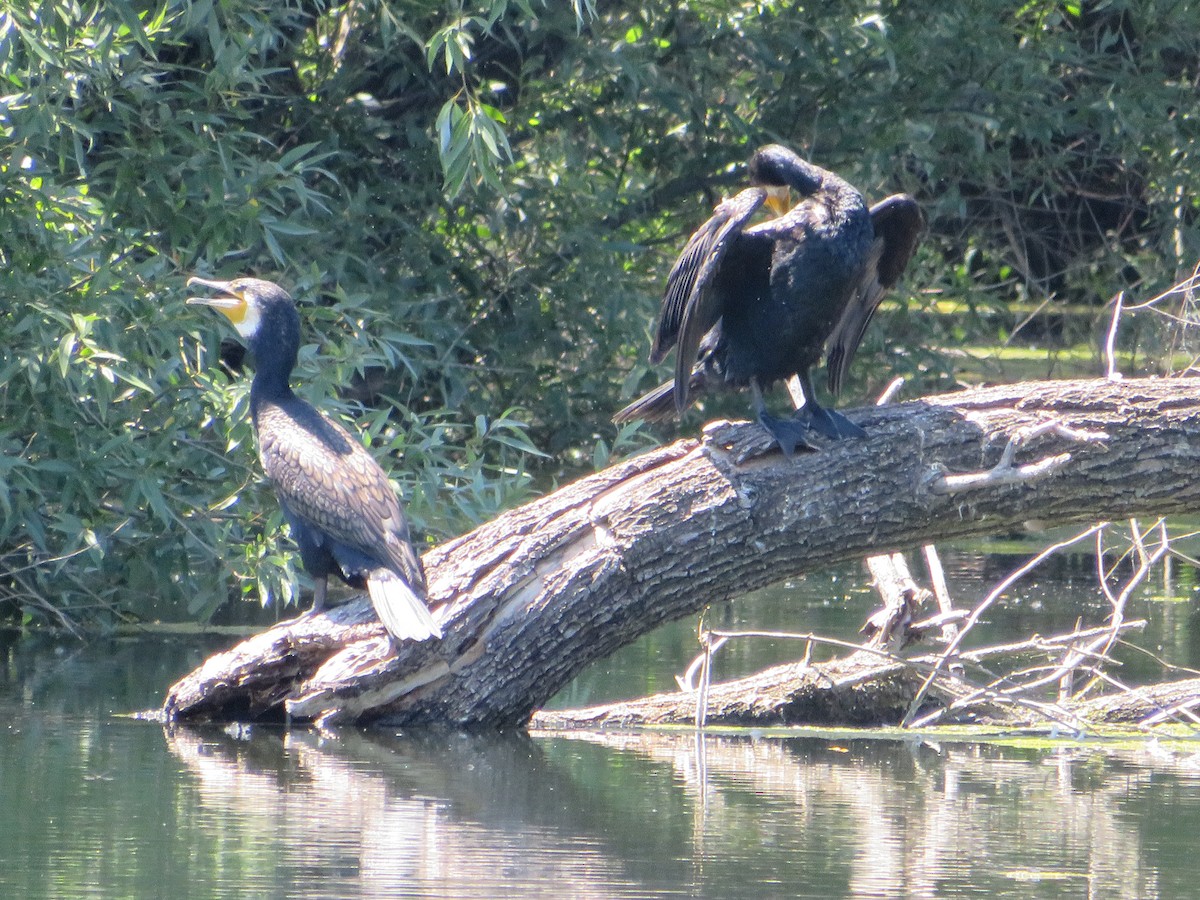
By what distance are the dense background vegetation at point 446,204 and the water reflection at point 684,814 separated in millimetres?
1450

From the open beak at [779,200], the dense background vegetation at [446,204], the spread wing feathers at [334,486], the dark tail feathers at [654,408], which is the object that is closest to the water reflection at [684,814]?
the spread wing feathers at [334,486]

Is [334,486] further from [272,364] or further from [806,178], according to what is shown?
[806,178]

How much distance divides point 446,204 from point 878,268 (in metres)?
3.39

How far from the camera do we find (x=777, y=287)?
461cm

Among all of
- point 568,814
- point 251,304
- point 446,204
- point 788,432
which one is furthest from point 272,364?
point 446,204

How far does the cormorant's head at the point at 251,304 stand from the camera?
5.06 m

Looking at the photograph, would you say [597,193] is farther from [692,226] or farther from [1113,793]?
[1113,793]

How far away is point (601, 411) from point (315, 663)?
13.2 feet

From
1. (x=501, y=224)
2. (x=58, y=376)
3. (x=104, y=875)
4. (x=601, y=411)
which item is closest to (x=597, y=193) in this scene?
(x=501, y=224)

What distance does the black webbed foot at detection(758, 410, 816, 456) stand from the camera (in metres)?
4.41

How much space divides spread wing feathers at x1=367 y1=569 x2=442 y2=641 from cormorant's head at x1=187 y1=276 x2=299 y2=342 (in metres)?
1.04

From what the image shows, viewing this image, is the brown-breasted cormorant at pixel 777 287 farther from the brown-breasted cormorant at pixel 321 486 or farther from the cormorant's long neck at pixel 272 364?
the cormorant's long neck at pixel 272 364

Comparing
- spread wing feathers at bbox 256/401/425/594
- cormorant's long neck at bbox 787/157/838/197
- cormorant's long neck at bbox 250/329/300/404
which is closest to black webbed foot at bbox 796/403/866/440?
cormorant's long neck at bbox 787/157/838/197

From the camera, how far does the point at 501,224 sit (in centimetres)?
788
